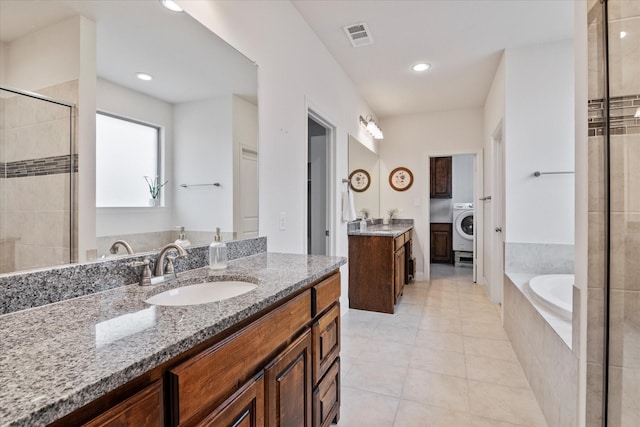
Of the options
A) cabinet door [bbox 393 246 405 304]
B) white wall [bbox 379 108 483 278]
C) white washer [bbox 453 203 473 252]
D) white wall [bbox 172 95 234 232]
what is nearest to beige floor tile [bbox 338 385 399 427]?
white wall [bbox 172 95 234 232]

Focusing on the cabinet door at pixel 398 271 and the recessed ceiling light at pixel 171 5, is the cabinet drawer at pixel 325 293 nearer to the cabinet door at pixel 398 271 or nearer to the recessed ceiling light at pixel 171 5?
the recessed ceiling light at pixel 171 5

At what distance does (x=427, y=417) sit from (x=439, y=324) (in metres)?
1.43

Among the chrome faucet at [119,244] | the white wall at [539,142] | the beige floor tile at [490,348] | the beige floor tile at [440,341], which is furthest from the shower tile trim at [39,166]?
the white wall at [539,142]

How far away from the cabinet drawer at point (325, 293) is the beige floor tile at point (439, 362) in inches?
44.6

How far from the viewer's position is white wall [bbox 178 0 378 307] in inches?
67.3

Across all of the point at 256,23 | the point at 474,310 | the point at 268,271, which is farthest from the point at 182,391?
the point at 474,310

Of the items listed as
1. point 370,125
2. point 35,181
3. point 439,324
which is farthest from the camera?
point 370,125

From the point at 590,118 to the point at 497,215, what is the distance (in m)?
2.60

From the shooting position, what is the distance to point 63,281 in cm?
92

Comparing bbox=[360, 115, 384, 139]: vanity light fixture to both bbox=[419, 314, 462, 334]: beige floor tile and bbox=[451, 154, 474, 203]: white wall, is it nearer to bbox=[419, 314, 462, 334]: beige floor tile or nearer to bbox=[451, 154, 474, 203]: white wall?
bbox=[419, 314, 462, 334]: beige floor tile

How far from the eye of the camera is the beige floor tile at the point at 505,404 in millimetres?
1693

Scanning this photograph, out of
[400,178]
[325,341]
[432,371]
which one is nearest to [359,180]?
[400,178]

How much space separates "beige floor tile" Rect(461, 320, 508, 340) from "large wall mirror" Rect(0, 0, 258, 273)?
222 centimetres

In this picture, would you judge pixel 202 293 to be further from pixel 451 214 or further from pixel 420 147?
pixel 451 214
